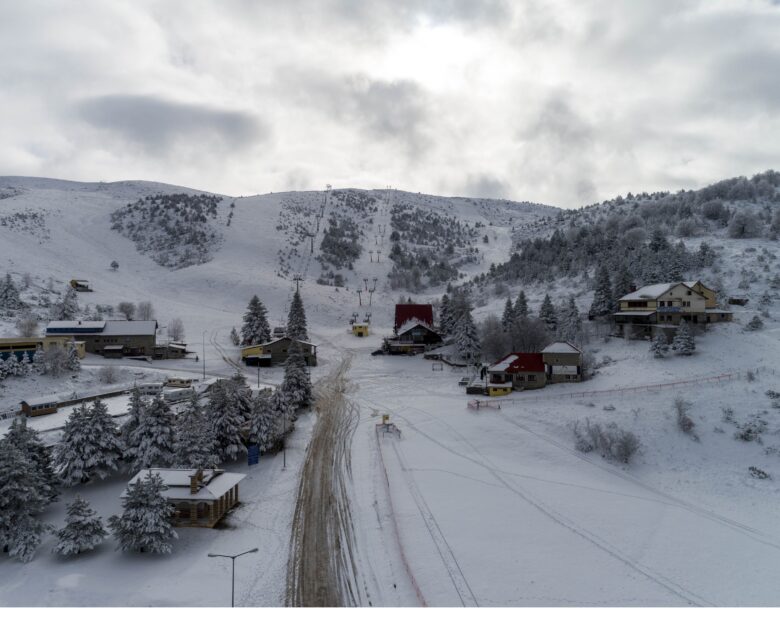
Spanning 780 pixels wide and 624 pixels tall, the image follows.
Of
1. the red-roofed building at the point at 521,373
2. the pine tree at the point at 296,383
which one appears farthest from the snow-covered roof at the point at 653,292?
the pine tree at the point at 296,383

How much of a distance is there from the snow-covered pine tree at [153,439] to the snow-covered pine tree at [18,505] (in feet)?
22.0

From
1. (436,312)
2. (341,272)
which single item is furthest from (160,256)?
(436,312)

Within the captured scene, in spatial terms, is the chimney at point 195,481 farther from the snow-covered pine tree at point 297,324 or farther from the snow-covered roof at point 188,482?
the snow-covered pine tree at point 297,324

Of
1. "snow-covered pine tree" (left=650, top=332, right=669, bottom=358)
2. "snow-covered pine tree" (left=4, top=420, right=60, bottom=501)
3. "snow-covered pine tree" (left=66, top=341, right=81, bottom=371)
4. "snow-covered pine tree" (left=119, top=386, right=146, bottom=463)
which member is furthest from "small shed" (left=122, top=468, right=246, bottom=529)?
"snow-covered pine tree" (left=650, top=332, right=669, bottom=358)

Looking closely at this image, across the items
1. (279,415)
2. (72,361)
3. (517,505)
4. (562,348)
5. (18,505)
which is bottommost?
(517,505)

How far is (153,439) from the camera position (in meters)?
36.7

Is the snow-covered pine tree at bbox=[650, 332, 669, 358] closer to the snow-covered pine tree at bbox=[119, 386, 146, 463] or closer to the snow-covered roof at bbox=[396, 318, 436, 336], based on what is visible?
the snow-covered roof at bbox=[396, 318, 436, 336]

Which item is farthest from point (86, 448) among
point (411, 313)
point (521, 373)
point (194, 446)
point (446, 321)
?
point (411, 313)

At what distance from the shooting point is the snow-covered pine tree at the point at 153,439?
36.2 metres

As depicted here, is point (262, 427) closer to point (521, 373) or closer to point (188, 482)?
point (188, 482)

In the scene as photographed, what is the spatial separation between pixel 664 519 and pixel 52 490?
125 feet

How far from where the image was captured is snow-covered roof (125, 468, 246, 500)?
102 ft

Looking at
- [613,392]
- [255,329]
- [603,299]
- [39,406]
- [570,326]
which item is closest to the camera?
[39,406]

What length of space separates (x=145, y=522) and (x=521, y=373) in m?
39.1
